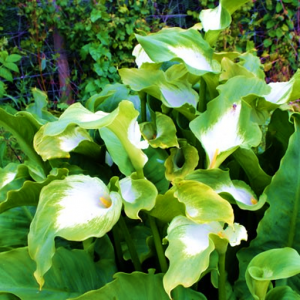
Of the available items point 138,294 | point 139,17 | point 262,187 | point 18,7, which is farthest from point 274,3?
point 138,294

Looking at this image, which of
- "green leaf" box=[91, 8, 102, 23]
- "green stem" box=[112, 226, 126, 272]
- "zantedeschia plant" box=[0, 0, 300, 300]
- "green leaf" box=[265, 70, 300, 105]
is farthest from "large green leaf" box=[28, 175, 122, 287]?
"green leaf" box=[91, 8, 102, 23]

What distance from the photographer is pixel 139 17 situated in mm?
3256

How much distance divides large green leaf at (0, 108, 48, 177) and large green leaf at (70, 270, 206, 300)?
28cm

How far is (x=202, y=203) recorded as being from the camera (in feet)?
1.82

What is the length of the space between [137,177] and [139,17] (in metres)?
2.81

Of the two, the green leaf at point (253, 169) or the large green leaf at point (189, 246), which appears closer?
the large green leaf at point (189, 246)

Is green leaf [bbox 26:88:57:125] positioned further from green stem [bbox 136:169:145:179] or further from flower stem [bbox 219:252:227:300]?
flower stem [bbox 219:252:227:300]

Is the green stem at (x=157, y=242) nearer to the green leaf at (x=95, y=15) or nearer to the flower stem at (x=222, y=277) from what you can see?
the flower stem at (x=222, y=277)

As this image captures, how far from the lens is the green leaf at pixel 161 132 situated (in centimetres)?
69

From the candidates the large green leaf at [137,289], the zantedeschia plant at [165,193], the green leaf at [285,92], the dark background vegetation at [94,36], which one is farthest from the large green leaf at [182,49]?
the dark background vegetation at [94,36]

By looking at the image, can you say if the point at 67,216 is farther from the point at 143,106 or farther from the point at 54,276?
the point at 143,106

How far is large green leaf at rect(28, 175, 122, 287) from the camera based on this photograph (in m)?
0.51

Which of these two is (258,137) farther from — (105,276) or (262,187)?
(105,276)

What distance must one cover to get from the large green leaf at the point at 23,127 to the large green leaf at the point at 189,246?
12.1 inches
